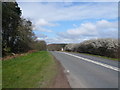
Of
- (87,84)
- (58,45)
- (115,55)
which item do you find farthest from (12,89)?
(58,45)

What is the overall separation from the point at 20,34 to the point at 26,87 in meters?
26.2

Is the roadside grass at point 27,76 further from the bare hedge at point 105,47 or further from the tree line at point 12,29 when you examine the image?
the bare hedge at point 105,47

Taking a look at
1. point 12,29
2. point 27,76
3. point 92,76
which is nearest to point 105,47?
point 12,29

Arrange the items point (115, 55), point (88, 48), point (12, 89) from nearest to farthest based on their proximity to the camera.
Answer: point (12, 89), point (115, 55), point (88, 48)

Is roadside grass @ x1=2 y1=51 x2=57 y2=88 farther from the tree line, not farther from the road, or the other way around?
the tree line

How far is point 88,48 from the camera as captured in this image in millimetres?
36438

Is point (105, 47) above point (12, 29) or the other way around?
the other way around

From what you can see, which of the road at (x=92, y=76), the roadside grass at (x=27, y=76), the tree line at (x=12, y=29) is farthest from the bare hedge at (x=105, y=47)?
the roadside grass at (x=27, y=76)

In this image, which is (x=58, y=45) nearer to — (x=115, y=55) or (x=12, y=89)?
(x=115, y=55)

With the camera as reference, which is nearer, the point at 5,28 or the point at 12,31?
the point at 5,28

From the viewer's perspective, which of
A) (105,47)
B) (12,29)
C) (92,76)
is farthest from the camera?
(12,29)

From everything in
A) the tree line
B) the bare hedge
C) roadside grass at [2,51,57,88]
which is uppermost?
the tree line

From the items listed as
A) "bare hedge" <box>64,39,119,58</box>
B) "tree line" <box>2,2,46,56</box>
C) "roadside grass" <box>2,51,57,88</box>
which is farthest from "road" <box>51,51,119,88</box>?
"tree line" <box>2,2,46,56</box>

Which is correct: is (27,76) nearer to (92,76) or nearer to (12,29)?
(92,76)
